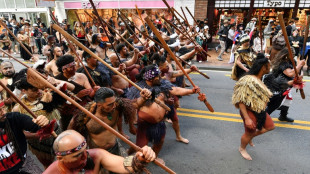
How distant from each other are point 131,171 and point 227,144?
10.2 ft

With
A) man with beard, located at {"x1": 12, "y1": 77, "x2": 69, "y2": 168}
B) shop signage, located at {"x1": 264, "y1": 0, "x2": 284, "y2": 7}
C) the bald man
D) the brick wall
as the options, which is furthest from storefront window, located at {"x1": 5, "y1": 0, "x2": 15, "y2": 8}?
the bald man

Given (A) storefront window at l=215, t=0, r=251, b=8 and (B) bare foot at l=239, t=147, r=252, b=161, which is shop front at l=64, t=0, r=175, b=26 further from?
(B) bare foot at l=239, t=147, r=252, b=161

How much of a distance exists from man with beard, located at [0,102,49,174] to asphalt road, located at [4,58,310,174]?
2.12 meters

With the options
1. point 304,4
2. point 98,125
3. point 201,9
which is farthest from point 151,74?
point 304,4

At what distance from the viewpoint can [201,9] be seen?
15211mm

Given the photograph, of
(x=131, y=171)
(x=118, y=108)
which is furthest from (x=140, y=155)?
(x=118, y=108)

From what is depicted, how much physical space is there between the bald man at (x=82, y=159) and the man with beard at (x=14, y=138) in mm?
616

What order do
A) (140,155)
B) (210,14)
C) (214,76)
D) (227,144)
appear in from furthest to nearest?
(210,14)
(214,76)
(227,144)
(140,155)

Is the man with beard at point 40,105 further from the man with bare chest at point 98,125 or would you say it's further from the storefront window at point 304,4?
the storefront window at point 304,4

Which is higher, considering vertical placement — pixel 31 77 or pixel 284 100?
pixel 31 77

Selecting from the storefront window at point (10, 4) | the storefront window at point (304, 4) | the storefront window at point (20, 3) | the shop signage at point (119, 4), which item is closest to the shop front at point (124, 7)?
the shop signage at point (119, 4)

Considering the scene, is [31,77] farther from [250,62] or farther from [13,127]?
[250,62]

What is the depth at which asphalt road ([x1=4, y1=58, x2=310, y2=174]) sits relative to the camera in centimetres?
394

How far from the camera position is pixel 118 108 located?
3107mm
